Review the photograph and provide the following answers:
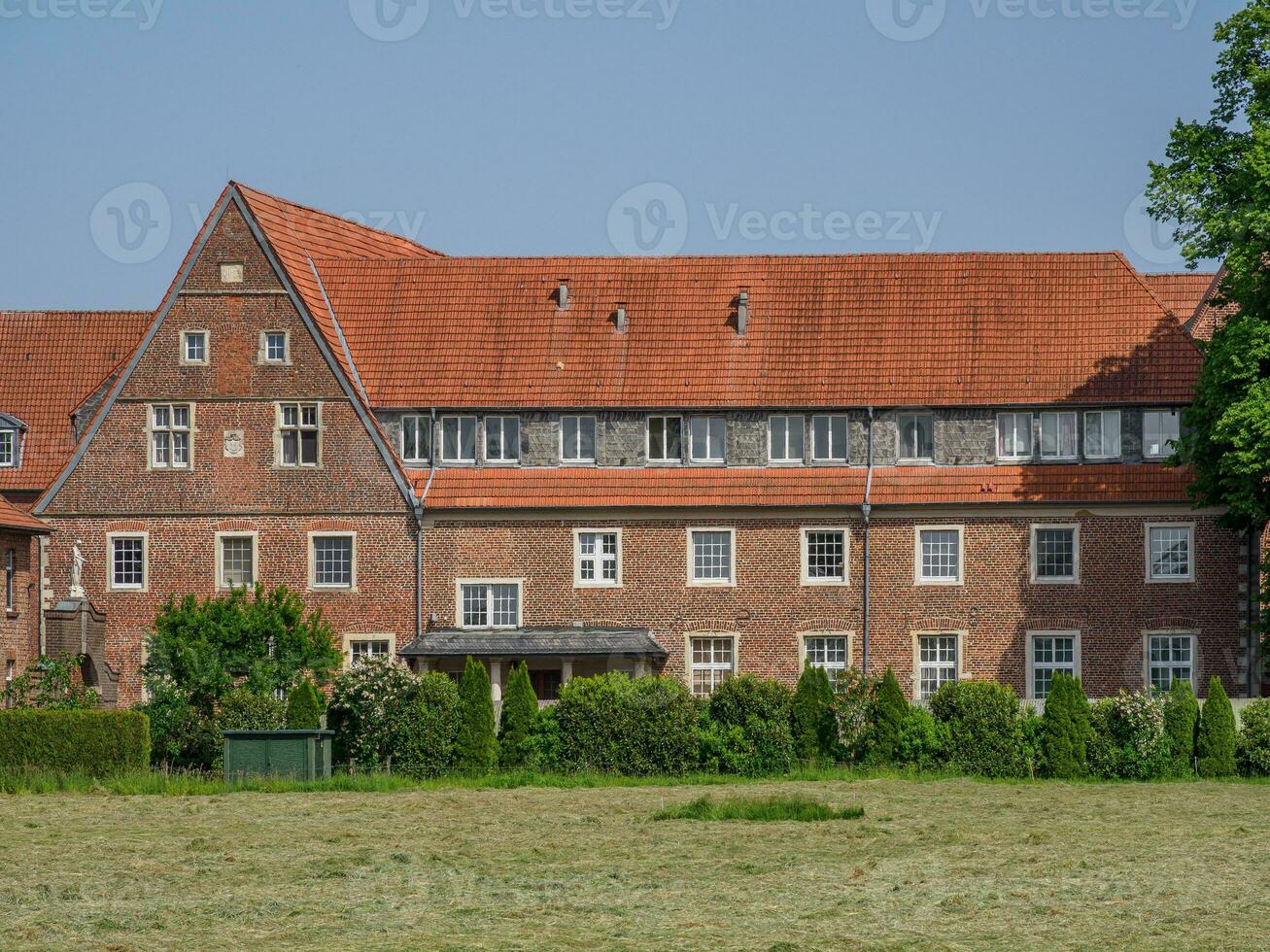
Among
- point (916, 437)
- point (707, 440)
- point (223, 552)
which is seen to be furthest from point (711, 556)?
point (223, 552)

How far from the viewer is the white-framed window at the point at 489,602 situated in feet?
172

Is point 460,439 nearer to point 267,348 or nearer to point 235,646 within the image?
point 267,348

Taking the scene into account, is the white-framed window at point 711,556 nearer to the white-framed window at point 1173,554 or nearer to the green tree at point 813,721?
the green tree at point 813,721

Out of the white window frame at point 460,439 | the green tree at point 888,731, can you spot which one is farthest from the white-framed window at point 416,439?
the green tree at point 888,731

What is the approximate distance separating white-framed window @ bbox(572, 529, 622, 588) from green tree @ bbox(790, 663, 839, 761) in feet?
34.2

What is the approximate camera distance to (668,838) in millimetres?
31156

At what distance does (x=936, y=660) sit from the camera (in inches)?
2042

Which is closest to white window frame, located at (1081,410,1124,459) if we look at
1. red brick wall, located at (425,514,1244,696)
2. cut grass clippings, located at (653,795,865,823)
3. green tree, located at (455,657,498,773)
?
red brick wall, located at (425,514,1244,696)

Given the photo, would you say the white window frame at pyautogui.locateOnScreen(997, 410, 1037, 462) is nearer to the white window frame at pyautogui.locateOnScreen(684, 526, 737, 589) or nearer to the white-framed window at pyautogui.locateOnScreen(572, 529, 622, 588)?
the white window frame at pyautogui.locateOnScreen(684, 526, 737, 589)

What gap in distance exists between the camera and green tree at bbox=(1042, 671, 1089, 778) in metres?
41.9

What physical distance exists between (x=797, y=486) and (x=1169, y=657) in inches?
376

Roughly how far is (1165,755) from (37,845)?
2171 cm

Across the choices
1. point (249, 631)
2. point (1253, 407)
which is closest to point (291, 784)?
point (249, 631)

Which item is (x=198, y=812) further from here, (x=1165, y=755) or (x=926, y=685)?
(x=926, y=685)
